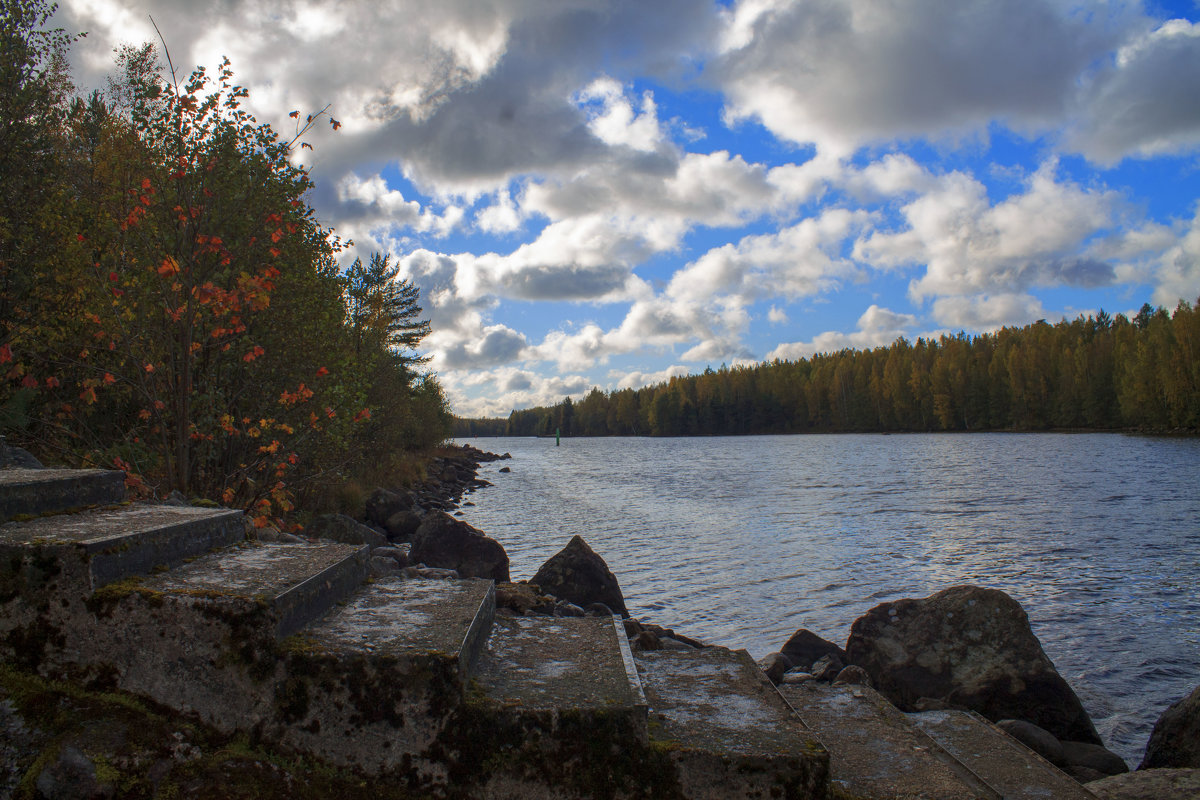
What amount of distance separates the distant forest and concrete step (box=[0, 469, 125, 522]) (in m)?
59.3

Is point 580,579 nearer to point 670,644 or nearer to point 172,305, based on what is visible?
point 670,644

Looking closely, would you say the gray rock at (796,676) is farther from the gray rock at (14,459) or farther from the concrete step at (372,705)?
the gray rock at (14,459)

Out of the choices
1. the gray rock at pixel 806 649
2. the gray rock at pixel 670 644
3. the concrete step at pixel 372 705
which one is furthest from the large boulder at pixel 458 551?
the concrete step at pixel 372 705

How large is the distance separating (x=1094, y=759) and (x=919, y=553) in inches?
419

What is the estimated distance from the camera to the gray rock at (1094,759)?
234 inches

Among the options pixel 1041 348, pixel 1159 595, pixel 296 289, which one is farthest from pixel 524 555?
pixel 1041 348

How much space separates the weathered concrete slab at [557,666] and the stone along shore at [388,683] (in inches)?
0.6

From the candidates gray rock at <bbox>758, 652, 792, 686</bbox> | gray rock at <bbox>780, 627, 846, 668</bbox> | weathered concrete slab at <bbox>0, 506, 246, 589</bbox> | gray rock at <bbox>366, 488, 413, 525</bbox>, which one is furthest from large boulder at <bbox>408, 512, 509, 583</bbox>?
weathered concrete slab at <bbox>0, 506, 246, 589</bbox>

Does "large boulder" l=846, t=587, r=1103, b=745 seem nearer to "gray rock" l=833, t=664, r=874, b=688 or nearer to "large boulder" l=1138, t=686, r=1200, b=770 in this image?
"gray rock" l=833, t=664, r=874, b=688

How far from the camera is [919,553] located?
16188mm

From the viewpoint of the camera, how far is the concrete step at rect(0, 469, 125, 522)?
3445 millimetres

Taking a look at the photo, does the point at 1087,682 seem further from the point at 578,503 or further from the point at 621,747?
the point at 578,503

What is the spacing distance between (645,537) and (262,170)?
545 inches

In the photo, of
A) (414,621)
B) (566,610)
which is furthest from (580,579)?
(414,621)
